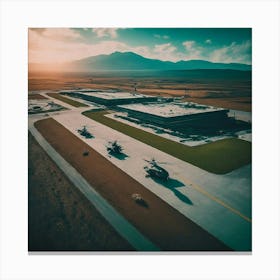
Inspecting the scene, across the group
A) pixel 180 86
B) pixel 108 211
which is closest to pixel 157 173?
pixel 108 211

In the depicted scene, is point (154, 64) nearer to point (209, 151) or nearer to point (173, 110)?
point (173, 110)

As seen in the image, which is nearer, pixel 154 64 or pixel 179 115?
pixel 179 115

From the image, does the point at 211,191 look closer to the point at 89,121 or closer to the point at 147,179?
the point at 147,179

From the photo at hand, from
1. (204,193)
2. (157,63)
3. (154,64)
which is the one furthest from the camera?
(154,64)

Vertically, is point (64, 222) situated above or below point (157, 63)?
below

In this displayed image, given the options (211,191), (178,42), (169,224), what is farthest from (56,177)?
(178,42)

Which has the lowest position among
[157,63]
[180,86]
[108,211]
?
[108,211]

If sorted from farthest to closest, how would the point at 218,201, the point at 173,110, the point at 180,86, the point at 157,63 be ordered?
the point at 180,86
the point at 173,110
the point at 157,63
the point at 218,201

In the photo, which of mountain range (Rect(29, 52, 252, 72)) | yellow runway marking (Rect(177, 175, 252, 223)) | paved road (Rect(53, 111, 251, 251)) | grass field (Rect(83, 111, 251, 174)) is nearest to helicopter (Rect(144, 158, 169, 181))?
paved road (Rect(53, 111, 251, 251))
